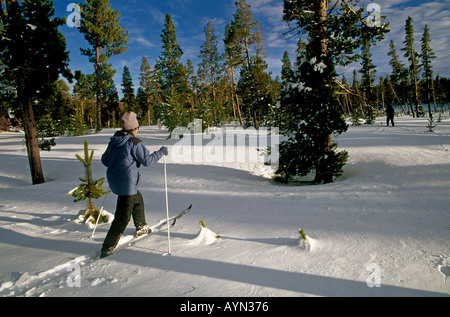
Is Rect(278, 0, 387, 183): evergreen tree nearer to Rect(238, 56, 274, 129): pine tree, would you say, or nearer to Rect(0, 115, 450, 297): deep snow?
Rect(0, 115, 450, 297): deep snow

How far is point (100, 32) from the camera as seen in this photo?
26062mm

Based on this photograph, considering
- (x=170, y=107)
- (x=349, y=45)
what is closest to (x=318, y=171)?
(x=349, y=45)

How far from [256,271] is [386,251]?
5.98ft

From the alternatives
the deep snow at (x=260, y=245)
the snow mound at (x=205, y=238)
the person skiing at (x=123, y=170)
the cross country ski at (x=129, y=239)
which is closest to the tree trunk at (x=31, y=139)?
the deep snow at (x=260, y=245)

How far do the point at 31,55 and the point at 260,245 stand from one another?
40.2 feet

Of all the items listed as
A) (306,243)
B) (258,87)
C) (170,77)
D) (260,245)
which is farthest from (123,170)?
(170,77)

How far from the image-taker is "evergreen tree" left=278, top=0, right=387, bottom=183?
7.57 meters

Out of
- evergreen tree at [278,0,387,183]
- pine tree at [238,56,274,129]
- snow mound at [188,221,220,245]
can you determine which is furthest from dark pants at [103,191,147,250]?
pine tree at [238,56,274,129]

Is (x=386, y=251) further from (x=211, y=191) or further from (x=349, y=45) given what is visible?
(x=349, y=45)

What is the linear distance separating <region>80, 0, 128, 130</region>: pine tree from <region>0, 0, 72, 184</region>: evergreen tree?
19072mm

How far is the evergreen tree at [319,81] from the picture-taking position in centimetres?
757

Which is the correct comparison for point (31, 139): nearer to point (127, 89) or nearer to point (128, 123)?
point (128, 123)

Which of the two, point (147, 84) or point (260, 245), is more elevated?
point (147, 84)

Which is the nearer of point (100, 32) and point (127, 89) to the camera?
point (100, 32)
